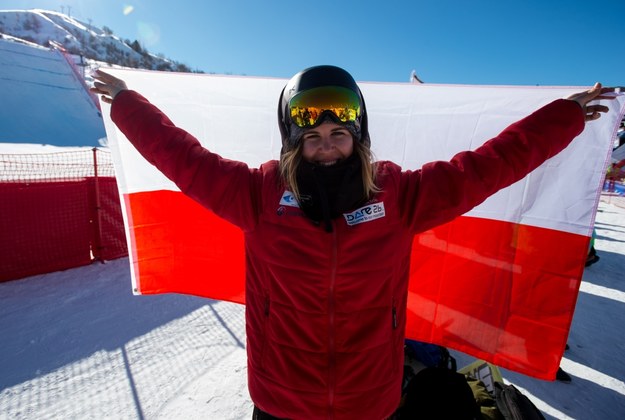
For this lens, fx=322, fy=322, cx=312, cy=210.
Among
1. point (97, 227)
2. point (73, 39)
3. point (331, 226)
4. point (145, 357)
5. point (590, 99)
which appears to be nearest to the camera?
point (331, 226)

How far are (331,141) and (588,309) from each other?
5237 mm

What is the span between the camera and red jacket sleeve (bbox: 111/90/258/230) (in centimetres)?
136

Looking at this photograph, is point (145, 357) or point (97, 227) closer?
point (145, 357)

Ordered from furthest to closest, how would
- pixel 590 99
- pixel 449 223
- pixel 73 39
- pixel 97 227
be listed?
1. pixel 73 39
2. pixel 97 227
3. pixel 449 223
4. pixel 590 99

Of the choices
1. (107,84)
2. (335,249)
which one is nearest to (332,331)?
(335,249)

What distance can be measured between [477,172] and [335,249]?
682mm

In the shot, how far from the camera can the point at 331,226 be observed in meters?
1.29

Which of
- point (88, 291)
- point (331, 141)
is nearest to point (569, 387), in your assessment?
point (331, 141)

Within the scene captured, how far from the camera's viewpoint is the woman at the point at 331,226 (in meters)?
1.32

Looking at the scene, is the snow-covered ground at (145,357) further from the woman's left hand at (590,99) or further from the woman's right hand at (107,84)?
the woman's left hand at (590,99)

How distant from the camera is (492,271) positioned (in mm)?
2287

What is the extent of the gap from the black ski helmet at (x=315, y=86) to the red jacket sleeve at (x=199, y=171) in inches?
11.0

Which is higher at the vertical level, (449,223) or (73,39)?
(73,39)

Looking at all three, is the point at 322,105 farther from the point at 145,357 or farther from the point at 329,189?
the point at 145,357
